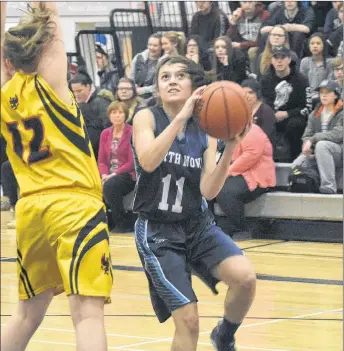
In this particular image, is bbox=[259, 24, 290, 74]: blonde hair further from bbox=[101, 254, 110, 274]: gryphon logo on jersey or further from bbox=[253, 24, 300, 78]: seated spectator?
bbox=[101, 254, 110, 274]: gryphon logo on jersey

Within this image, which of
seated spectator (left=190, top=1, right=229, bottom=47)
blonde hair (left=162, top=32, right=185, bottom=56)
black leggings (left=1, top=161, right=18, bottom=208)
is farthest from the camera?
seated spectator (left=190, top=1, right=229, bottom=47)

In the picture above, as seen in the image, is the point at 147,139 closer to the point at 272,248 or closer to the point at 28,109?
the point at 28,109

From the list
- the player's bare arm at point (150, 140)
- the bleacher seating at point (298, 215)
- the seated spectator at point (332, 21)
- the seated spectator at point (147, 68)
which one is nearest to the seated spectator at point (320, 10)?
the seated spectator at point (332, 21)

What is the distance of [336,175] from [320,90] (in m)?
0.94

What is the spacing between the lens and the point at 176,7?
49.7 feet

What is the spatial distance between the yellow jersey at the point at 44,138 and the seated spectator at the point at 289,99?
24.1 feet

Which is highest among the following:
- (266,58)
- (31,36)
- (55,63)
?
(31,36)

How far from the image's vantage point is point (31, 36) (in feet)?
13.3

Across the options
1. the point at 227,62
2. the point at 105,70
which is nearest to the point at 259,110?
the point at 227,62

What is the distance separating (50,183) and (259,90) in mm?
7018

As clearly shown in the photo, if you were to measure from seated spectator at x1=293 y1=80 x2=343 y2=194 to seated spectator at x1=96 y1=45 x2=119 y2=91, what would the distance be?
439cm

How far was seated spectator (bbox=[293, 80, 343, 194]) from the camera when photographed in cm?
1047

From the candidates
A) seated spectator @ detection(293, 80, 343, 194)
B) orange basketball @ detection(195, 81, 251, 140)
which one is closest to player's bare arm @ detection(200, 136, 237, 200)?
orange basketball @ detection(195, 81, 251, 140)

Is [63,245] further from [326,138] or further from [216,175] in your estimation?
[326,138]
